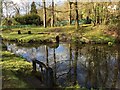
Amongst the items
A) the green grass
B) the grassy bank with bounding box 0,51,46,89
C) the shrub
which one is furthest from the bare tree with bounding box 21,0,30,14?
the grassy bank with bounding box 0,51,46,89

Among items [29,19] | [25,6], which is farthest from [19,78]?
[25,6]

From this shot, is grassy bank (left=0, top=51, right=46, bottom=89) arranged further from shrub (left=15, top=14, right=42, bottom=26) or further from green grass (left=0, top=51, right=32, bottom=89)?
shrub (left=15, top=14, right=42, bottom=26)

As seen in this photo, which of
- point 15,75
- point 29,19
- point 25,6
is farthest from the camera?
point 25,6

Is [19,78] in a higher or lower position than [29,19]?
lower

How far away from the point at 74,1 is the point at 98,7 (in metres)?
3.32

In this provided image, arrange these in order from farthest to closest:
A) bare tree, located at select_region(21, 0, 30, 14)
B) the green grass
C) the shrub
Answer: bare tree, located at select_region(21, 0, 30, 14) → the shrub → the green grass

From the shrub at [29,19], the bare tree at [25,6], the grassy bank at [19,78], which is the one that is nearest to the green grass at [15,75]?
the grassy bank at [19,78]

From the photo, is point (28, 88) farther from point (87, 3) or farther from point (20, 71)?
point (87, 3)

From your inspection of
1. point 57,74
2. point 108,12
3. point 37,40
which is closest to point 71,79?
point 57,74

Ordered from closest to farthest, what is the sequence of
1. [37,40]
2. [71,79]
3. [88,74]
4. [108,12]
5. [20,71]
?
[20,71] → [71,79] → [88,74] → [37,40] → [108,12]

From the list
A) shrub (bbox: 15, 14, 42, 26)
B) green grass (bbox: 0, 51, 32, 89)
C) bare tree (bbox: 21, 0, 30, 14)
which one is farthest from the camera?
bare tree (bbox: 21, 0, 30, 14)

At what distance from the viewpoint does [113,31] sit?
96.0ft

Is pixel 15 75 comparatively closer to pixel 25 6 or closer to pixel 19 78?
pixel 19 78

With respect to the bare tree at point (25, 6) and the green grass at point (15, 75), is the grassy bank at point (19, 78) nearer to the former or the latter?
the green grass at point (15, 75)
